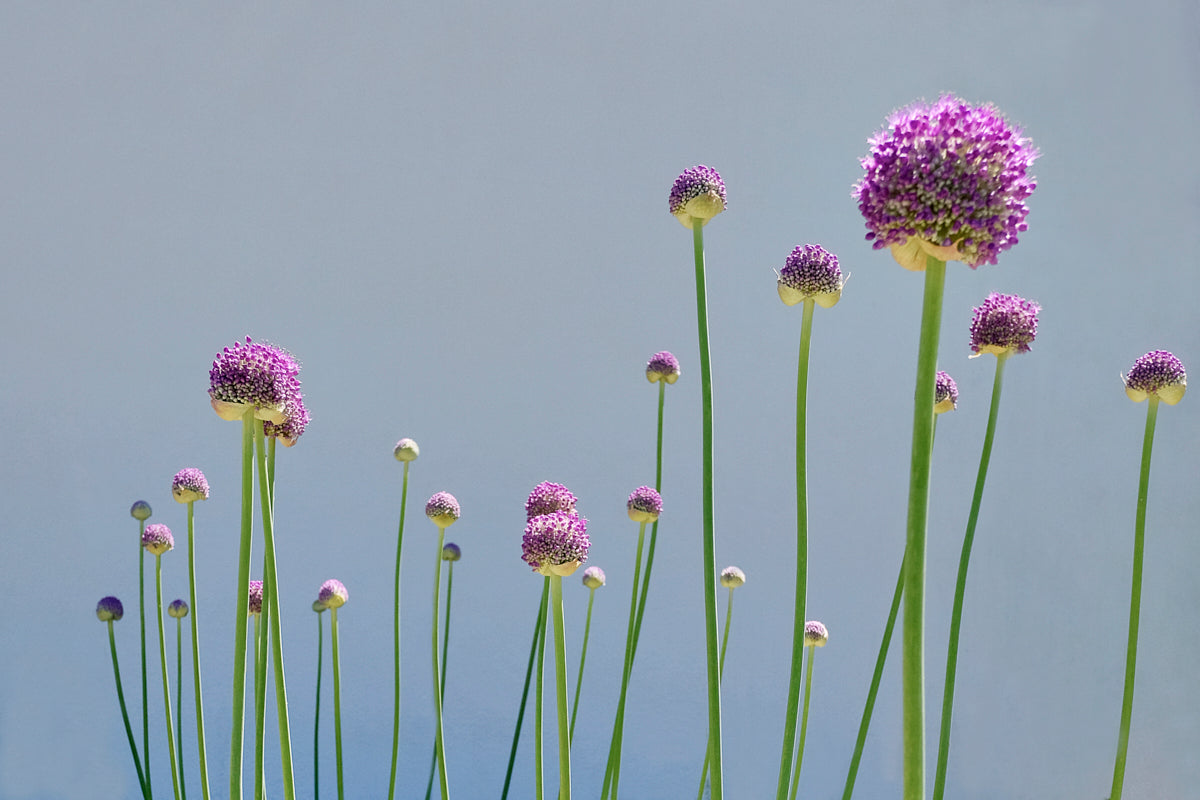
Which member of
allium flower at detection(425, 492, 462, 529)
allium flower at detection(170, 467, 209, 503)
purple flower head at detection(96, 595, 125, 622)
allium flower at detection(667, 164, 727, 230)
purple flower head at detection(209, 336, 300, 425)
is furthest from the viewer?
purple flower head at detection(96, 595, 125, 622)

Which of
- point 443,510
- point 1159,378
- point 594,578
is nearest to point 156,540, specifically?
point 443,510

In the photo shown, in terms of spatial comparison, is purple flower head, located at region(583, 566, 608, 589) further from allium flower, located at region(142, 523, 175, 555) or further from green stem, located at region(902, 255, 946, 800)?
green stem, located at region(902, 255, 946, 800)

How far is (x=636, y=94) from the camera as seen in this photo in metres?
3.68

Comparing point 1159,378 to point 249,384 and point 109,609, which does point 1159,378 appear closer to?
point 249,384

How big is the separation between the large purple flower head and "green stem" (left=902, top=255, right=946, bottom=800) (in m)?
0.04

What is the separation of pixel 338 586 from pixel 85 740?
2.27 meters

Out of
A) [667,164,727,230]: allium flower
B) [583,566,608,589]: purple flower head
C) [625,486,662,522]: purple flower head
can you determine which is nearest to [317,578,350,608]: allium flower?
[583,566,608,589]: purple flower head

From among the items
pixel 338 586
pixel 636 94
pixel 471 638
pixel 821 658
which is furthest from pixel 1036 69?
pixel 338 586

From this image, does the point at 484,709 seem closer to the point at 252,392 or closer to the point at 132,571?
the point at 132,571

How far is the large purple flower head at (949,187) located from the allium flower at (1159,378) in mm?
642

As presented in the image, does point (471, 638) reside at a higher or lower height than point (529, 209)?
lower

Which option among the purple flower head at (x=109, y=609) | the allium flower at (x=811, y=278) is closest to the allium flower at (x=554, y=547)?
the allium flower at (x=811, y=278)

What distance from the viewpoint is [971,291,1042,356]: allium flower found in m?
1.00

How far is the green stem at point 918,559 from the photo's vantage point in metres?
0.46
